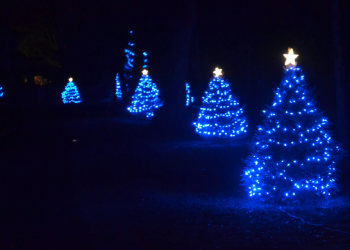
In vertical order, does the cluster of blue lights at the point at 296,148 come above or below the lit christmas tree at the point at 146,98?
below

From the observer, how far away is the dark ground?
7293 mm

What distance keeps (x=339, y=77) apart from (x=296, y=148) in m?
4.91

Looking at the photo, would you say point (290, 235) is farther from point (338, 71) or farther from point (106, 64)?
point (106, 64)

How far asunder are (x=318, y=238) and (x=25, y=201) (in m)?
5.71

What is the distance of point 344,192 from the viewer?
10.8 metres

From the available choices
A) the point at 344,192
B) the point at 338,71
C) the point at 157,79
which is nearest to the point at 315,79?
the point at 338,71

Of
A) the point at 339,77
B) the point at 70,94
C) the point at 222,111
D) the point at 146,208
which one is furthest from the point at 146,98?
the point at 146,208

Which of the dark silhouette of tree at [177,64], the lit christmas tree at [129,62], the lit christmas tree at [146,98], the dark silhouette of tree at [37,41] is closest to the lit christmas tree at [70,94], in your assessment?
the lit christmas tree at [129,62]

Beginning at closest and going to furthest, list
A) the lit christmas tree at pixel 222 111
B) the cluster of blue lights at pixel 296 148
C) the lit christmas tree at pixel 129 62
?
the cluster of blue lights at pixel 296 148, the lit christmas tree at pixel 222 111, the lit christmas tree at pixel 129 62

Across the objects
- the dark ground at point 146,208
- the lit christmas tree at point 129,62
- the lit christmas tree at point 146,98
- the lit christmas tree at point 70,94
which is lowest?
the dark ground at point 146,208

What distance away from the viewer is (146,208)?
9.37 m

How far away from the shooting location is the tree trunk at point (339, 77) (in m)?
13.6

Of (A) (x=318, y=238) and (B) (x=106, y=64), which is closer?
(A) (x=318, y=238)

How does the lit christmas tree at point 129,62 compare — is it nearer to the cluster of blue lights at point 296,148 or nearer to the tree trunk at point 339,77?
the tree trunk at point 339,77
